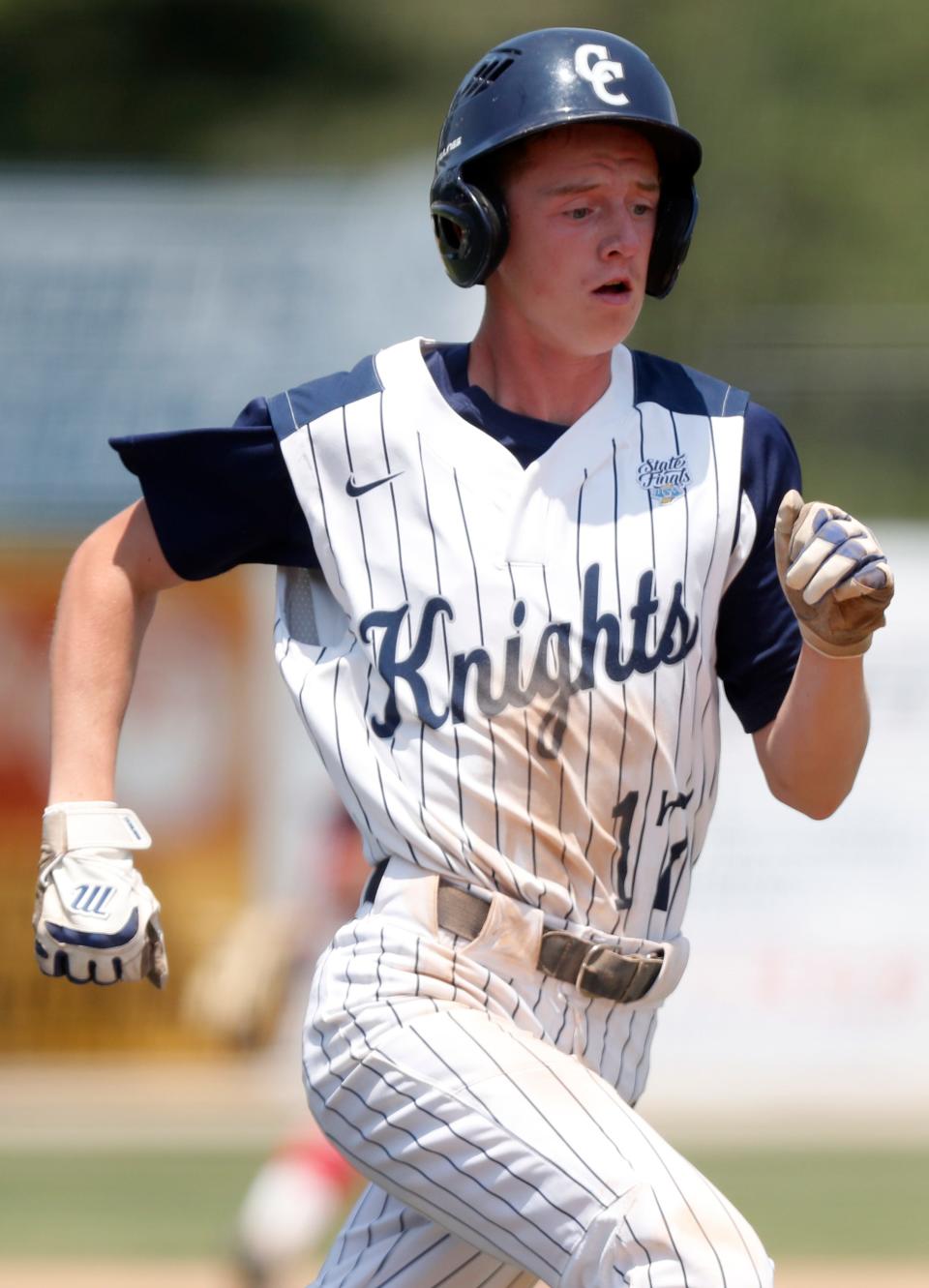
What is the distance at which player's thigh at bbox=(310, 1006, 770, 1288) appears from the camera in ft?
8.00

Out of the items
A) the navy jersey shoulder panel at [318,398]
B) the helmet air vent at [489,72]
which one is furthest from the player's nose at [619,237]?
the navy jersey shoulder panel at [318,398]

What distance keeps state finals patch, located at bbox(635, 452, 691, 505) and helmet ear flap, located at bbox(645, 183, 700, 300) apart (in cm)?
33

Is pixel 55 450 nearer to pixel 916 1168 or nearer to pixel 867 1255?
pixel 916 1168

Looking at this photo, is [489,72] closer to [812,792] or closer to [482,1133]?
[812,792]

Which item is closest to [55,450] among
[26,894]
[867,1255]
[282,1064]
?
[26,894]

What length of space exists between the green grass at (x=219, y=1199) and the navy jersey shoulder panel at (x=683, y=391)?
13.1ft

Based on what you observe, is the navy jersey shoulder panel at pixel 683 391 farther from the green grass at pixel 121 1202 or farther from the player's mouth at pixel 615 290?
the green grass at pixel 121 1202

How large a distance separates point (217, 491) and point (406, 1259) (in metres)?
1.10

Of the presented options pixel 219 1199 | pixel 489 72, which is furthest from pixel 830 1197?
pixel 489 72

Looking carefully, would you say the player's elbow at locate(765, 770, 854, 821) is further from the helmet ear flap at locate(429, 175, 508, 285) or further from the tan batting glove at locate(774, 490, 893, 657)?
the helmet ear flap at locate(429, 175, 508, 285)

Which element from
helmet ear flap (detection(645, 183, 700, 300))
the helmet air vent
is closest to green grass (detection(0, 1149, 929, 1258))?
helmet ear flap (detection(645, 183, 700, 300))

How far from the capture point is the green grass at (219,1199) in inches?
263

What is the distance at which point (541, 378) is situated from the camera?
307 cm

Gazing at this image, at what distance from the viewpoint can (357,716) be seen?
9.41 ft
